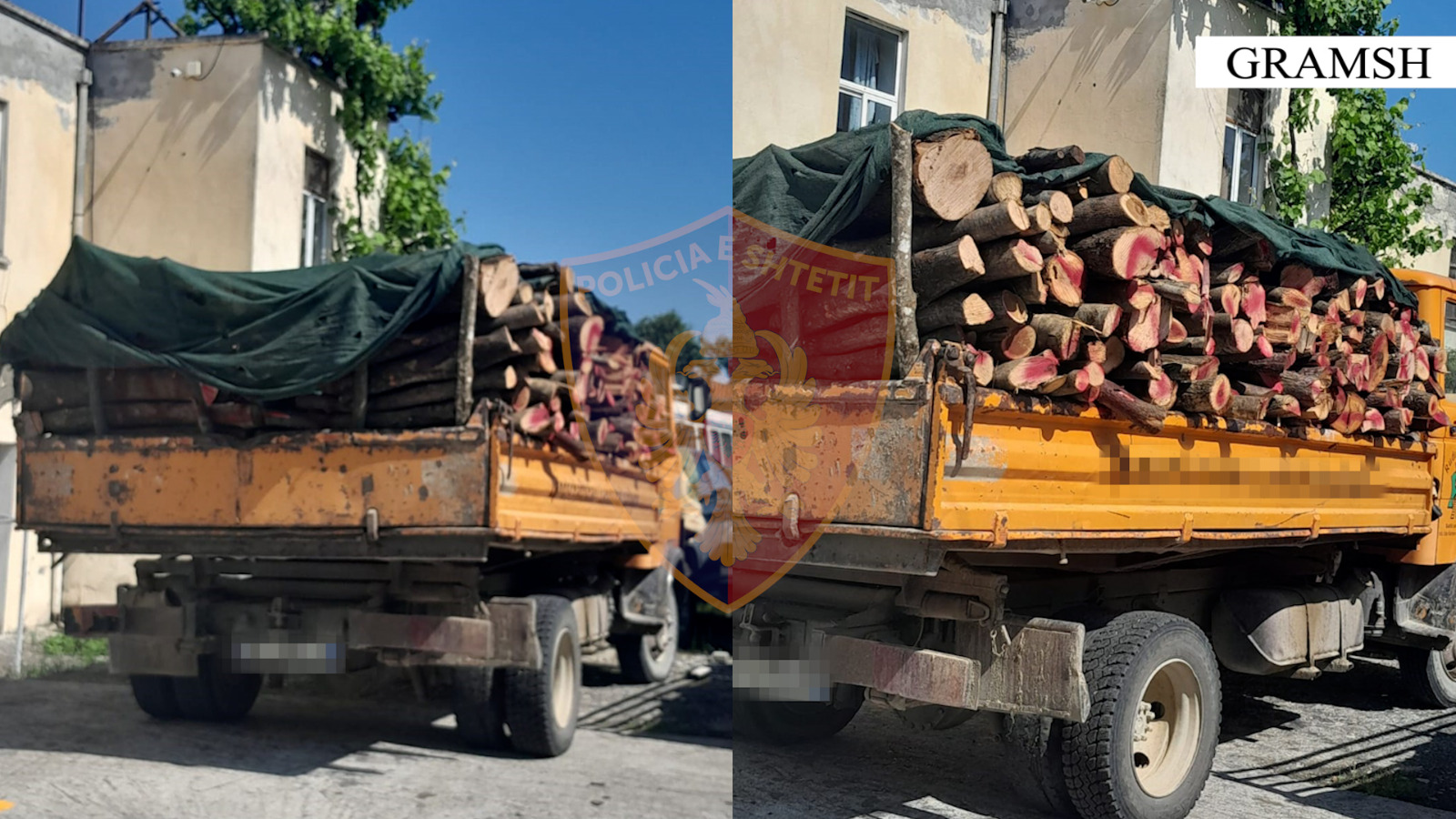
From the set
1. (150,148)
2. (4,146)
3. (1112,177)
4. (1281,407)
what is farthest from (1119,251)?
(4,146)

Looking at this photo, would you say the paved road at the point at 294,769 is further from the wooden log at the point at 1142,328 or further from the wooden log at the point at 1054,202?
the wooden log at the point at 1054,202

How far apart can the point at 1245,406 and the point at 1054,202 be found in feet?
4.36

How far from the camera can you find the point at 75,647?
4379 mm

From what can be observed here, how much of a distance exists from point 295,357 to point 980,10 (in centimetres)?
480

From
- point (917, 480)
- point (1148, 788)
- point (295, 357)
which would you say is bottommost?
point (1148, 788)

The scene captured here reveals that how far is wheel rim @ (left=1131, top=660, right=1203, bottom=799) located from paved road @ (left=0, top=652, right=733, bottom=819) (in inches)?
59.0

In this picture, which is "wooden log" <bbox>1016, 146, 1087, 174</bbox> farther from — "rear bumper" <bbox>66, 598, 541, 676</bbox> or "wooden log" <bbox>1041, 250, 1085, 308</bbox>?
"rear bumper" <bbox>66, 598, 541, 676</bbox>

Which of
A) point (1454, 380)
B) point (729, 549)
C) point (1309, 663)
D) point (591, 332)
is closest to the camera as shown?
point (729, 549)

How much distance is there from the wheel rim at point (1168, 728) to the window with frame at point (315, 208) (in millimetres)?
3395

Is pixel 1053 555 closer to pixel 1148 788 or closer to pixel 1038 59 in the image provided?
pixel 1148 788

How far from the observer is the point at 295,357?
433 centimetres

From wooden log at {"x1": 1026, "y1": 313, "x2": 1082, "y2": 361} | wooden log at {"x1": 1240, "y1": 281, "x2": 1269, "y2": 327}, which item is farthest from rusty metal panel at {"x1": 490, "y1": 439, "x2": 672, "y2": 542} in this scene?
wooden log at {"x1": 1240, "y1": 281, "x2": 1269, "y2": 327}

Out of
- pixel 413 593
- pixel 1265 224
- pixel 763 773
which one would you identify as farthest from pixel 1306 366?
pixel 413 593

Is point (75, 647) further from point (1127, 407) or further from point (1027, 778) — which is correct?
point (1127, 407)
